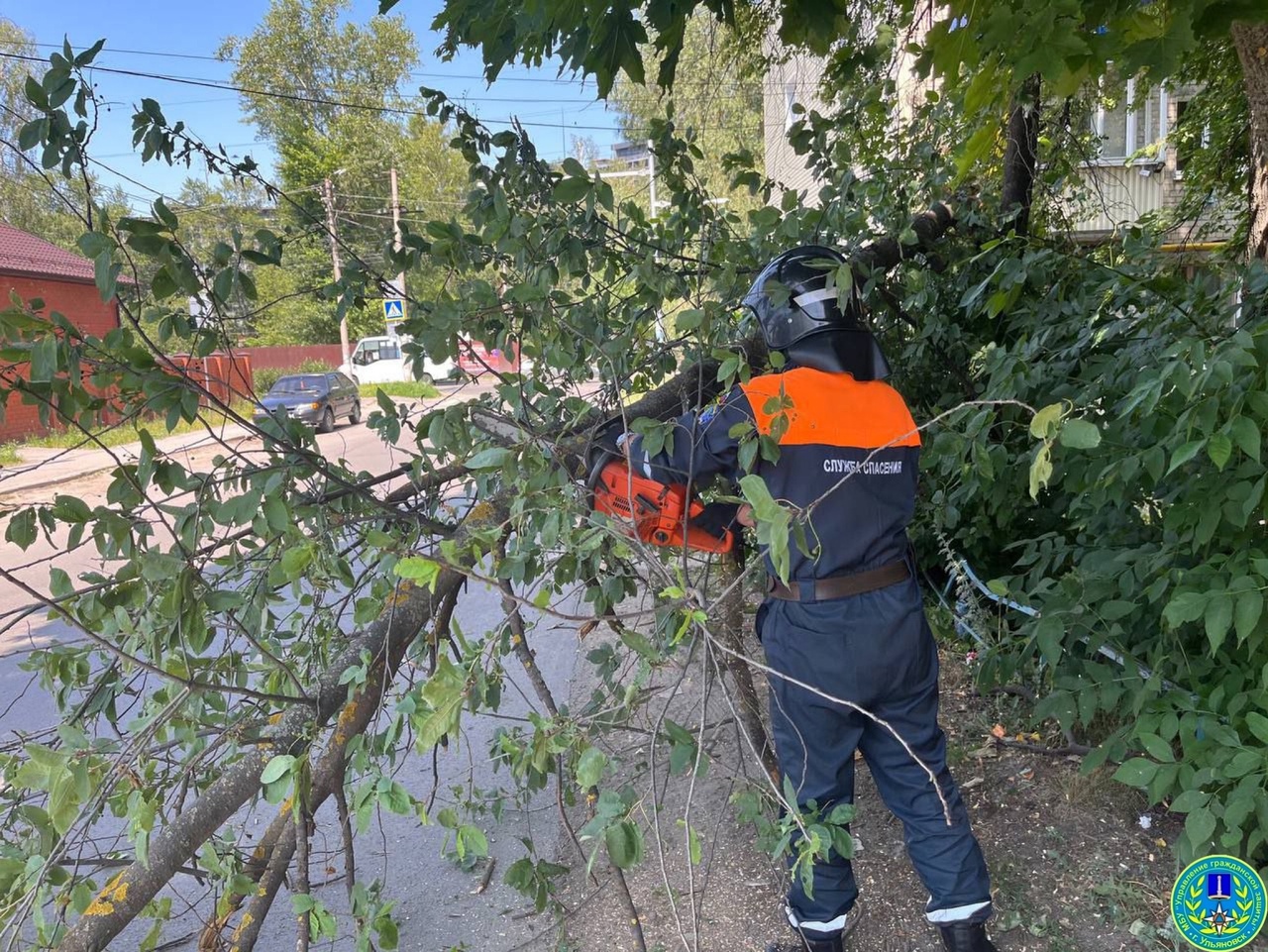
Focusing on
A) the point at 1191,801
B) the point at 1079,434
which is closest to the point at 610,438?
the point at 1079,434

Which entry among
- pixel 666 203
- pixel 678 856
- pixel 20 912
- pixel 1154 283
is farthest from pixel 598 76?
pixel 678 856

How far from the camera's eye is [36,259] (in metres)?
16.6

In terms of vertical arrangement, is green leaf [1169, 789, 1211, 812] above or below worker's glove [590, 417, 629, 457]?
below

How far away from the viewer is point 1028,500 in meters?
3.79

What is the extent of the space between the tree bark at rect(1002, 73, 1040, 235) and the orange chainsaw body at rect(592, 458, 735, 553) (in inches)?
125

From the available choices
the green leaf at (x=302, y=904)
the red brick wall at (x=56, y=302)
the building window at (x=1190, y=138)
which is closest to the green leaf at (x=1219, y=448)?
the green leaf at (x=302, y=904)

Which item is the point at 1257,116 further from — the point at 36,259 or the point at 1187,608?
the point at 36,259

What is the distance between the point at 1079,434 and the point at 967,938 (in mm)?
1648

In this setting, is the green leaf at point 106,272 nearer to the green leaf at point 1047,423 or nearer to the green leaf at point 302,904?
the green leaf at point 302,904

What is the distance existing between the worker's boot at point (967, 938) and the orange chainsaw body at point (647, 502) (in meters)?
1.31

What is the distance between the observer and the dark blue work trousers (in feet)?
7.23

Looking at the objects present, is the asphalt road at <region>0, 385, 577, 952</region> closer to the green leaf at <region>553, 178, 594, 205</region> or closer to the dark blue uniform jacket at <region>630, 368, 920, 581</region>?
the dark blue uniform jacket at <region>630, 368, 920, 581</region>

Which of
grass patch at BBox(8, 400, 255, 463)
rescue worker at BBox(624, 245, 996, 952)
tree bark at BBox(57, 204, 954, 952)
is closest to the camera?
tree bark at BBox(57, 204, 954, 952)

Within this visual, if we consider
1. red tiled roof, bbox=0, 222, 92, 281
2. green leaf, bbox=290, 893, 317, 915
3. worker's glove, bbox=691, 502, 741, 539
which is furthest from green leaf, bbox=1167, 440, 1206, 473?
red tiled roof, bbox=0, 222, 92, 281
